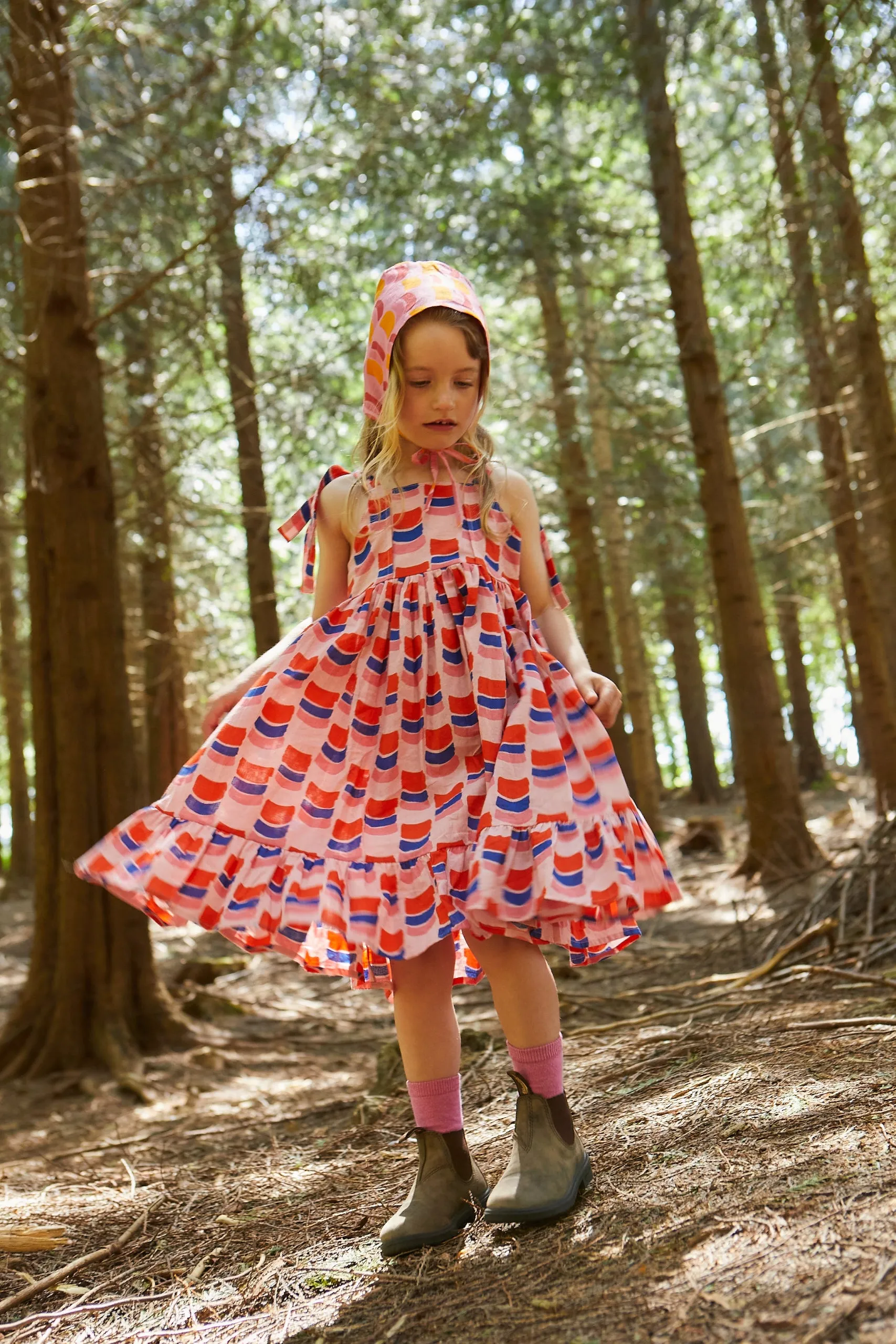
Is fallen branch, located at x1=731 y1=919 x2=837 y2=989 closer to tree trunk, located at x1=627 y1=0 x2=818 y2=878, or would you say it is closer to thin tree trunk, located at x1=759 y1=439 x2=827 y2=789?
tree trunk, located at x1=627 y1=0 x2=818 y2=878

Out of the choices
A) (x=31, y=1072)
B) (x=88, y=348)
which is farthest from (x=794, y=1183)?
(x=88, y=348)

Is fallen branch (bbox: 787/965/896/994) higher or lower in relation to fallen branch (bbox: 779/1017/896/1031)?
higher

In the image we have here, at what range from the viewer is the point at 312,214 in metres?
9.04

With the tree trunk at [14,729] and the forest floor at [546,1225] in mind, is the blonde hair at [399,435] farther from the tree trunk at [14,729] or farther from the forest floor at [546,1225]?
the tree trunk at [14,729]

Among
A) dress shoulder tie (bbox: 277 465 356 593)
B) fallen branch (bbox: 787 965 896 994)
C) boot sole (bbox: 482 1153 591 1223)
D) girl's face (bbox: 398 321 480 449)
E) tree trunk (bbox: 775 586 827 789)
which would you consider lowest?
boot sole (bbox: 482 1153 591 1223)

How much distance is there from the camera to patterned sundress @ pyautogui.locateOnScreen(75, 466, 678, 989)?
2064 millimetres

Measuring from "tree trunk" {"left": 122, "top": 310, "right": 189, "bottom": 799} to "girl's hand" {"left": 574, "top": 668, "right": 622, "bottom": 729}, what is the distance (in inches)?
261

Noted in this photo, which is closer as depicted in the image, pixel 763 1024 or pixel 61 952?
pixel 763 1024

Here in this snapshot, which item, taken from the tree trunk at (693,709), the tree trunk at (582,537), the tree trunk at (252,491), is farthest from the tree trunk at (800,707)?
the tree trunk at (252,491)

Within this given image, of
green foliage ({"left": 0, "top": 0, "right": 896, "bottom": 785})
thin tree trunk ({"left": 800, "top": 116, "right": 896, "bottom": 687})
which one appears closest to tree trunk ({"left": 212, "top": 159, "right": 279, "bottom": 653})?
green foliage ({"left": 0, "top": 0, "right": 896, "bottom": 785})

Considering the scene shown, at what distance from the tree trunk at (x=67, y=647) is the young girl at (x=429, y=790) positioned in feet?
9.26

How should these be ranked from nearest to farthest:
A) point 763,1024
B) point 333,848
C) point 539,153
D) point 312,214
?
point 333,848, point 763,1024, point 312,214, point 539,153

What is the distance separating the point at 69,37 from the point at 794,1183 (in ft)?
20.2

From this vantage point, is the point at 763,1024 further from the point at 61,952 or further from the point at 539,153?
the point at 539,153
